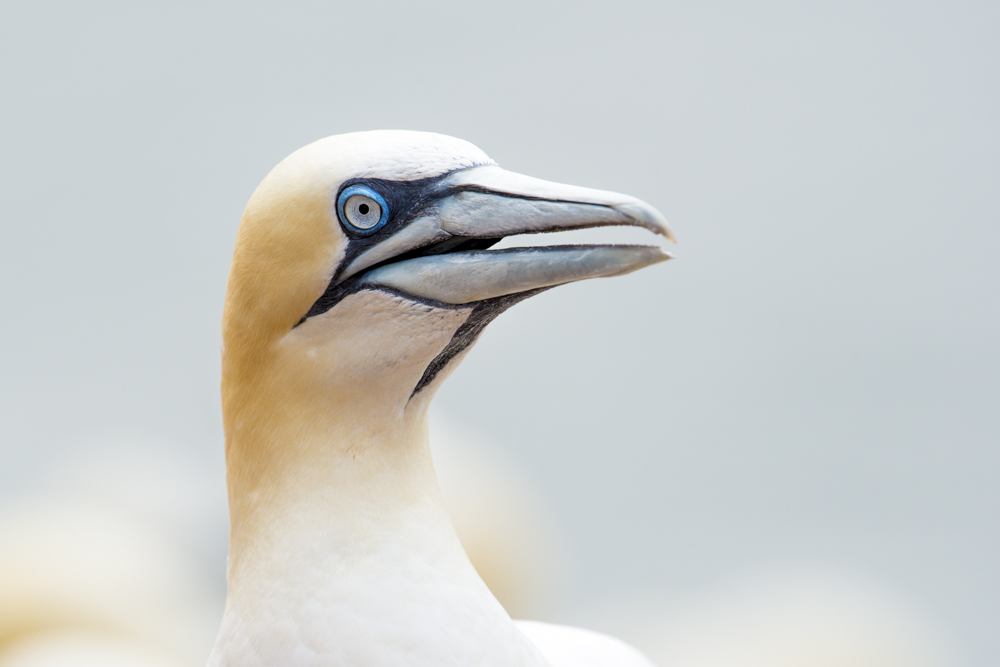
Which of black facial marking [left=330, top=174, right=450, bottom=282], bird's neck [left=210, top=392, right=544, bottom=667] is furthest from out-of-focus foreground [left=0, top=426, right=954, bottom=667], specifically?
black facial marking [left=330, top=174, right=450, bottom=282]

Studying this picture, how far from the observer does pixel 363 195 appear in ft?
4.68

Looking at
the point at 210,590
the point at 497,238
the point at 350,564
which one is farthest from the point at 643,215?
the point at 210,590

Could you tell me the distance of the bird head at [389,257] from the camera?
4.59 feet

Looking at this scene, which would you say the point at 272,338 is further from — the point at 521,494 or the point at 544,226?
the point at 521,494

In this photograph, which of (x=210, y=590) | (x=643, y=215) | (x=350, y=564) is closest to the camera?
(x=643, y=215)

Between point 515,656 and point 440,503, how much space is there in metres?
0.25


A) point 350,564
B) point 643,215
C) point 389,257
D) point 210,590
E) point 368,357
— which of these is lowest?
point 210,590

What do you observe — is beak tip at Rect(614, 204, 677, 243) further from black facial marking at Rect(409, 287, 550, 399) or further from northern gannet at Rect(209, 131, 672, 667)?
black facial marking at Rect(409, 287, 550, 399)

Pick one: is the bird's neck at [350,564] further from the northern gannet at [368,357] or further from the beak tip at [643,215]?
the beak tip at [643,215]

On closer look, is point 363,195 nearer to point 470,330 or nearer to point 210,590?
point 470,330

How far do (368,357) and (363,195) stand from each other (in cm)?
22

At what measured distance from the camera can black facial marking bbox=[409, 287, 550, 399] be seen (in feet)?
4.77

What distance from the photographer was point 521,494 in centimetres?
416

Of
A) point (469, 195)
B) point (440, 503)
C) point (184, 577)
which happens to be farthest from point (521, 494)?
point (469, 195)
